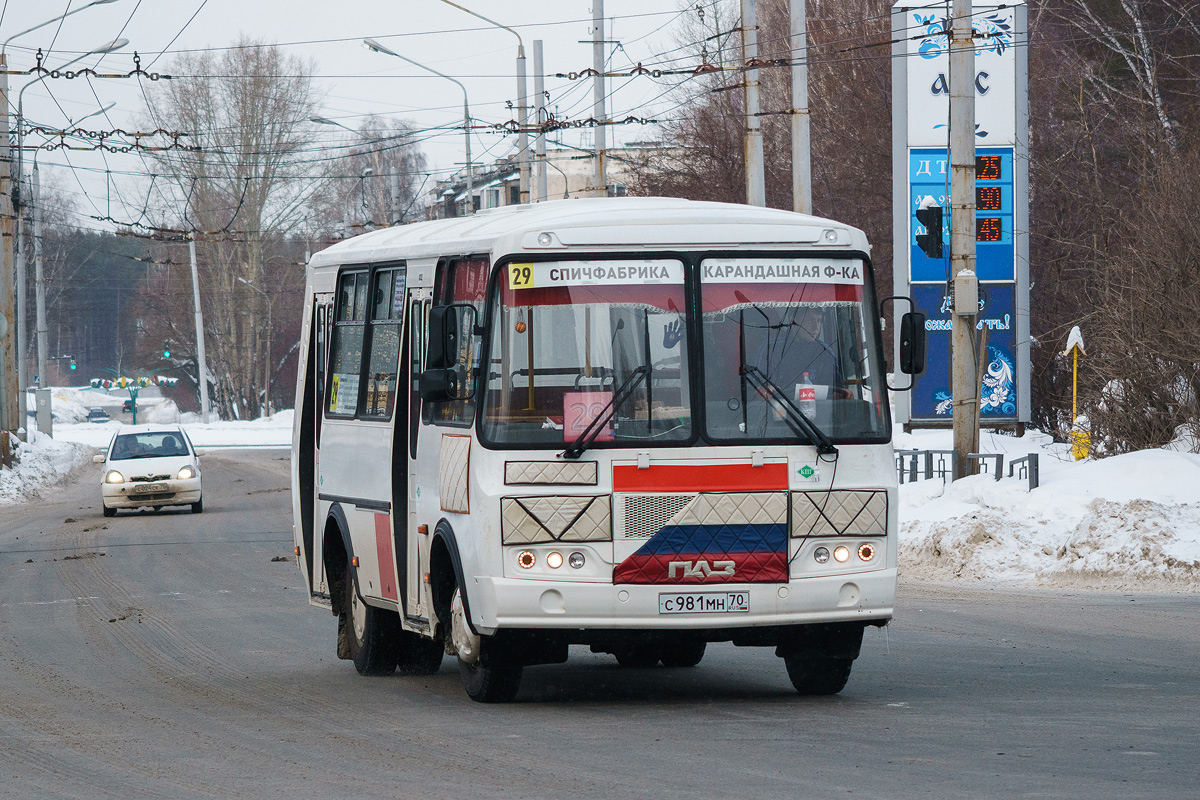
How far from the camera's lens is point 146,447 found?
30562 millimetres

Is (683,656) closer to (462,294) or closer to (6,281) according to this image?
(462,294)

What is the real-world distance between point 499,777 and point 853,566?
2.57m

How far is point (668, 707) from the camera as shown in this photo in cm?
935

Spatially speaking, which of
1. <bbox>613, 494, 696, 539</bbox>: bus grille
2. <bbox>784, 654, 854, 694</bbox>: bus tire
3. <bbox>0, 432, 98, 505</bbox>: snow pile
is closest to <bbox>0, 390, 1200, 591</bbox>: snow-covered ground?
<bbox>784, 654, 854, 694</bbox>: bus tire

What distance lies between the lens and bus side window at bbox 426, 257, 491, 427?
926 centimetres

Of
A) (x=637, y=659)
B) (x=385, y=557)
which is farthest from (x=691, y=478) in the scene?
(x=637, y=659)

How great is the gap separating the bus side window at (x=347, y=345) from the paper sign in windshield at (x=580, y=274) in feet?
8.10

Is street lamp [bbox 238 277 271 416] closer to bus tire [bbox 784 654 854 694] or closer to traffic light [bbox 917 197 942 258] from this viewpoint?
traffic light [bbox 917 197 942 258]

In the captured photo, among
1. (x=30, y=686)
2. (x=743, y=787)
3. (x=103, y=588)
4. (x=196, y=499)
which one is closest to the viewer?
(x=743, y=787)

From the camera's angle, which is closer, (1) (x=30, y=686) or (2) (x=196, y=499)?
(1) (x=30, y=686)

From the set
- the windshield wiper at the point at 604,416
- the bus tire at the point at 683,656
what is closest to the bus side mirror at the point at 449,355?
the windshield wiper at the point at 604,416

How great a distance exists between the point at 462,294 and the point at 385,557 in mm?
1897

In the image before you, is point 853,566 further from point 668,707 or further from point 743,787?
point 743,787

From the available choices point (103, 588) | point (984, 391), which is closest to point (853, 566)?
point (103, 588)
